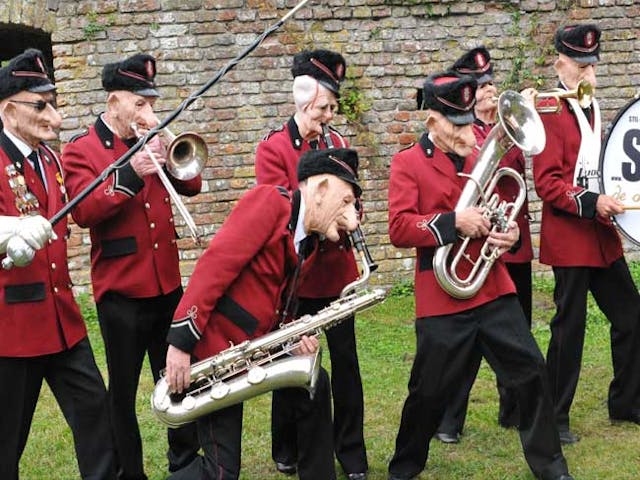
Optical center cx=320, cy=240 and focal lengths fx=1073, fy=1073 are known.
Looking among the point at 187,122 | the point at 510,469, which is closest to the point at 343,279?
the point at 510,469

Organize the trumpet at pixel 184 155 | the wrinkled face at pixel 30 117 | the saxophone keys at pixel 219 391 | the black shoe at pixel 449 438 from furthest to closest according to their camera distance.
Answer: the black shoe at pixel 449 438 < the trumpet at pixel 184 155 < the wrinkled face at pixel 30 117 < the saxophone keys at pixel 219 391

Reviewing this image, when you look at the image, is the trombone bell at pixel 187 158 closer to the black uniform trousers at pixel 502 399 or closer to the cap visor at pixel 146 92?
the cap visor at pixel 146 92

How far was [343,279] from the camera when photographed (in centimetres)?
572

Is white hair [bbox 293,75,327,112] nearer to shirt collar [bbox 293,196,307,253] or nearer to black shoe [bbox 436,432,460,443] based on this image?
shirt collar [bbox 293,196,307,253]

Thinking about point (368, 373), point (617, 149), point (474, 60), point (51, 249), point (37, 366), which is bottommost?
point (368, 373)

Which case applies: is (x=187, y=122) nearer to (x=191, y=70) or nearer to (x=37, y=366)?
(x=191, y=70)

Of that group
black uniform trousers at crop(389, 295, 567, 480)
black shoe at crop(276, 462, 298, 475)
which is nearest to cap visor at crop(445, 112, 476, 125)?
black uniform trousers at crop(389, 295, 567, 480)

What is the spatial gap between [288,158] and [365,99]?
170 inches

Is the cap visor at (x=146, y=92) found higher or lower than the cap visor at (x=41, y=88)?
lower

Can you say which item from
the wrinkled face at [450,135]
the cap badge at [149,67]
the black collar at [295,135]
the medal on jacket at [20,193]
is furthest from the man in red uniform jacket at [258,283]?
the cap badge at [149,67]

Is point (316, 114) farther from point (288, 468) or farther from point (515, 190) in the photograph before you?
point (288, 468)

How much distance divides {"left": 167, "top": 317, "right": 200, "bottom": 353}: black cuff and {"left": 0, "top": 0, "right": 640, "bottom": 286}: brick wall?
5.32m

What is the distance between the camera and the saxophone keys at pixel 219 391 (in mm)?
4484

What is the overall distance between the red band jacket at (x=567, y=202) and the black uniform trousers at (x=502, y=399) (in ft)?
1.36
